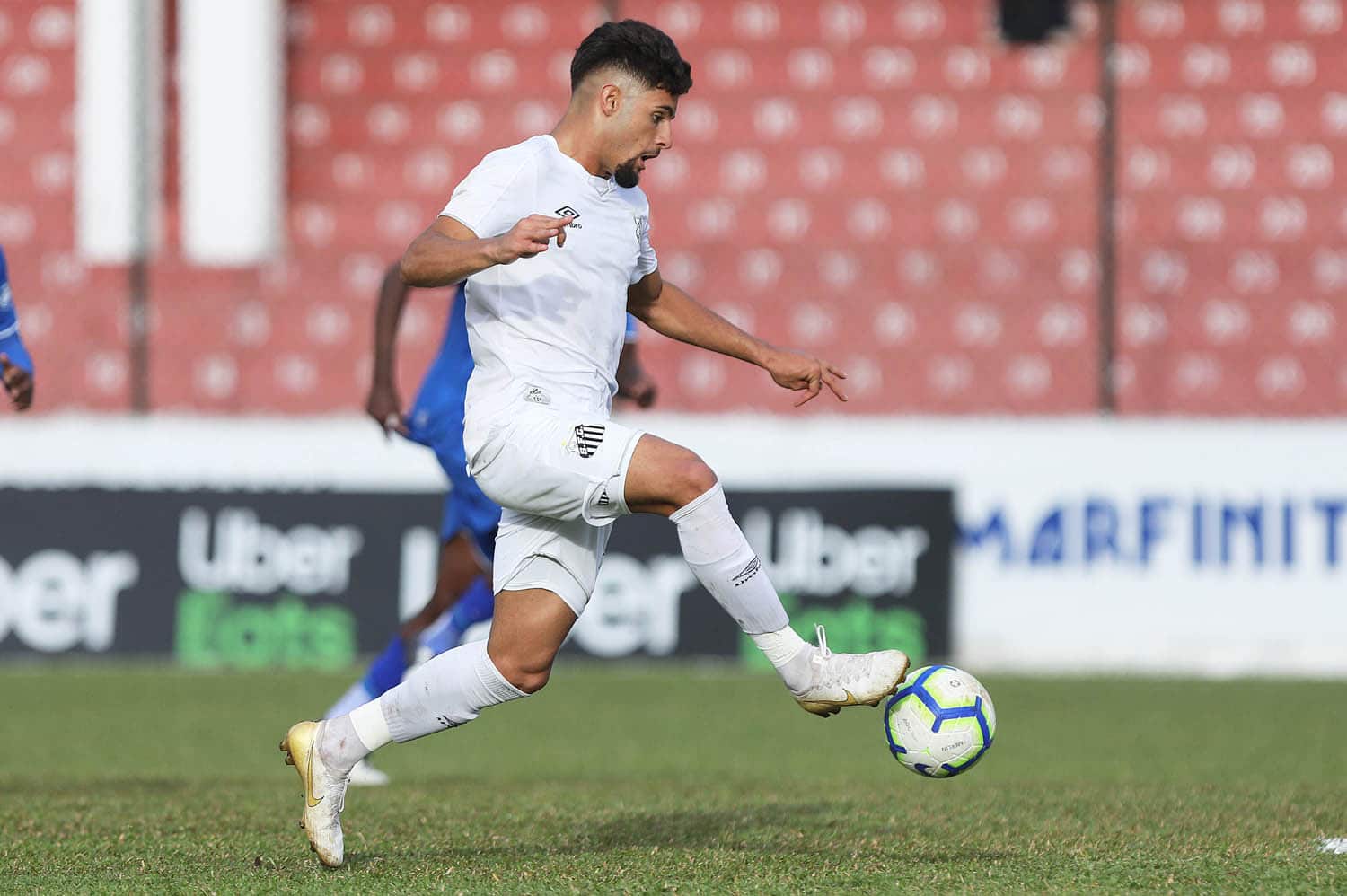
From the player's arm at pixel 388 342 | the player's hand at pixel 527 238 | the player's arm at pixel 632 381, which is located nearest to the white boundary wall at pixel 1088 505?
the player's arm at pixel 632 381

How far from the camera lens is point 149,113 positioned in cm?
1599

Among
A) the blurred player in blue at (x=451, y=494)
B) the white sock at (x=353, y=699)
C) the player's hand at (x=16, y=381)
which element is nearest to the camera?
the player's hand at (x=16, y=381)

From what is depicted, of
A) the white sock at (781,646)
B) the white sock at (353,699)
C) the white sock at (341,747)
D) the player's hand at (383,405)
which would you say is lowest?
the white sock at (353,699)

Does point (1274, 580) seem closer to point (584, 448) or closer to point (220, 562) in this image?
point (220, 562)

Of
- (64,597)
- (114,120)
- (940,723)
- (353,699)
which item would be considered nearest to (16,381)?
(353,699)

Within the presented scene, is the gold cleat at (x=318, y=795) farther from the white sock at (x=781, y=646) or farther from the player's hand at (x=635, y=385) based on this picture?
the player's hand at (x=635, y=385)

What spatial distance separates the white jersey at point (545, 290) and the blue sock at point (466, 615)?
2460 mm

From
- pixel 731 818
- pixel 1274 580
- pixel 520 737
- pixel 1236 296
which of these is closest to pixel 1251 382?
pixel 1236 296

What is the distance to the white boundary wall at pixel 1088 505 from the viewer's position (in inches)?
476

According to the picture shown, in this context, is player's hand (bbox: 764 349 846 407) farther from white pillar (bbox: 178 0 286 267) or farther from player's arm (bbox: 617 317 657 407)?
white pillar (bbox: 178 0 286 267)

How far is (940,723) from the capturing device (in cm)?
496

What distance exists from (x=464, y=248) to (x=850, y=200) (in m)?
11.7

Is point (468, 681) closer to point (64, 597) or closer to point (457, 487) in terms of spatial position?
point (457, 487)

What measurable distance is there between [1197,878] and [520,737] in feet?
16.9
